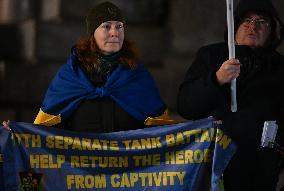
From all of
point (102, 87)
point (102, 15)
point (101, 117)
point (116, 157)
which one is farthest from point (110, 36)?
point (116, 157)

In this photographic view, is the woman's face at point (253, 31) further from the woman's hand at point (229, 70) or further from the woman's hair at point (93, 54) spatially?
the woman's hair at point (93, 54)

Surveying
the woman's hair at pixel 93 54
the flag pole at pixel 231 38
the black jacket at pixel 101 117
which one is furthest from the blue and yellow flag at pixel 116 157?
the woman's hair at pixel 93 54

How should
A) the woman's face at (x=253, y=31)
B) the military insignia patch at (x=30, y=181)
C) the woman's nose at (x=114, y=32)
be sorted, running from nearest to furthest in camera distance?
1. the military insignia patch at (x=30, y=181)
2. the woman's nose at (x=114, y=32)
3. the woman's face at (x=253, y=31)

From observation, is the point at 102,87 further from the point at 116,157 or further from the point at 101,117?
the point at 116,157

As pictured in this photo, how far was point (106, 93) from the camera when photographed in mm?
5180

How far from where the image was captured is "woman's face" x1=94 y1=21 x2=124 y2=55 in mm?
5145

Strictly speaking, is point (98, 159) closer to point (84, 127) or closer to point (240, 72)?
point (84, 127)

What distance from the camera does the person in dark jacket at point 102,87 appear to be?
5.19 metres

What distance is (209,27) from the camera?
9.41m

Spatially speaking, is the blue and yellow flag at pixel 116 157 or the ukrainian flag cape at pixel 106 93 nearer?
the blue and yellow flag at pixel 116 157

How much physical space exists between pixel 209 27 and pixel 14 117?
241cm

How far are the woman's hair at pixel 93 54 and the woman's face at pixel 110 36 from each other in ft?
0.19

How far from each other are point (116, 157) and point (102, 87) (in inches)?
17.3

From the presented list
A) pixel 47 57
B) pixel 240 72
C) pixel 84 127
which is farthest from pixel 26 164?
pixel 47 57
